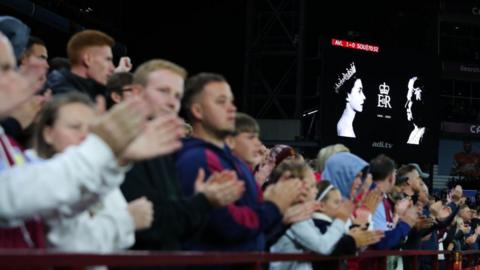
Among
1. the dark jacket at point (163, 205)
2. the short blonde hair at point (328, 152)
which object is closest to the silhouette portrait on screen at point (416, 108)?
the short blonde hair at point (328, 152)

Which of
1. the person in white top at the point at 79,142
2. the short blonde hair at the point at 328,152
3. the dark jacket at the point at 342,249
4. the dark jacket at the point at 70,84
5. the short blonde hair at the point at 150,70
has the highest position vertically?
the short blonde hair at the point at 150,70

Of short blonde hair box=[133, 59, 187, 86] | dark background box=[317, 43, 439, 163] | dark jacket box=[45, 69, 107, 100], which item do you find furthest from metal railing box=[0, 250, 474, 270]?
dark background box=[317, 43, 439, 163]

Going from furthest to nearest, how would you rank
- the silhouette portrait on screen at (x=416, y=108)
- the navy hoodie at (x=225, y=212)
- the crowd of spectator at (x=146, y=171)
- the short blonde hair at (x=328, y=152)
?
the silhouette portrait on screen at (x=416, y=108), the short blonde hair at (x=328, y=152), the navy hoodie at (x=225, y=212), the crowd of spectator at (x=146, y=171)

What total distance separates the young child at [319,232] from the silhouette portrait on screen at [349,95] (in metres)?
9.64

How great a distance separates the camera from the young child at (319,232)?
4.74m

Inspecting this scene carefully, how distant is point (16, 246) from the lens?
256 centimetres

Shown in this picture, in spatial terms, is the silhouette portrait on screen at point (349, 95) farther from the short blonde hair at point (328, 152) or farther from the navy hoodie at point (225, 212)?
the navy hoodie at point (225, 212)

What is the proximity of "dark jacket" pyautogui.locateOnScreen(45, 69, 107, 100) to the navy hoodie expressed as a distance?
0.71 m

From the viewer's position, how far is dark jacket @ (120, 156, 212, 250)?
3.32 m

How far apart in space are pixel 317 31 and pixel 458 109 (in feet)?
37.3

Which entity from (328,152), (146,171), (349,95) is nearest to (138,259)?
(146,171)

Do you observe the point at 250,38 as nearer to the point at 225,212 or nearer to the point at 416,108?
the point at 416,108

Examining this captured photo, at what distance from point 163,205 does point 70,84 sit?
50.3 inches

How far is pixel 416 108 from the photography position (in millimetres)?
16031
